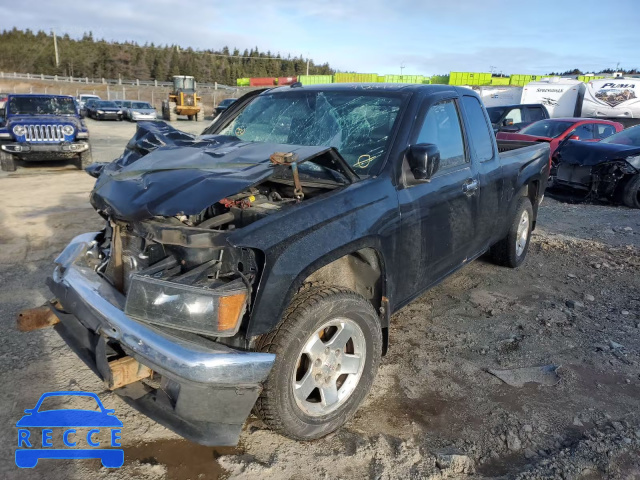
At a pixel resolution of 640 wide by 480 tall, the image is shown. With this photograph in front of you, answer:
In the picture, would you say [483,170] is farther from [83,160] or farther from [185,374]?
[83,160]

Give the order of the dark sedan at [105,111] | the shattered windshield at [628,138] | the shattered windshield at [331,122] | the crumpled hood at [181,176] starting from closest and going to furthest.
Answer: the crumpled hood at [181,176] → the shattered windshield at [331,122] → the shattered windshield at [628,138] → the dark sedan at [105,111]

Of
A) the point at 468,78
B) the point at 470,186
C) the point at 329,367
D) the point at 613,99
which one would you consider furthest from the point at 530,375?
the point at 468,78

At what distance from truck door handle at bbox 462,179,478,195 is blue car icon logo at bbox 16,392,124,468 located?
278 centimetres

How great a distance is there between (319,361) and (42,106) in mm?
12776

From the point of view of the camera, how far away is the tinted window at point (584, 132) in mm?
11234

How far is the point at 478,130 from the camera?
407 cm

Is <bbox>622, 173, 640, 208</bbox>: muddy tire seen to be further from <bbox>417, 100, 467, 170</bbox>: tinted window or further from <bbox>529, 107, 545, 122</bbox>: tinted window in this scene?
<bbox>417, 100, 467, 170</bbox>: tinted window

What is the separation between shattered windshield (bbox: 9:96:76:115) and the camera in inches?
477

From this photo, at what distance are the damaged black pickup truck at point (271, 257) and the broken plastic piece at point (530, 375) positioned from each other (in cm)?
79

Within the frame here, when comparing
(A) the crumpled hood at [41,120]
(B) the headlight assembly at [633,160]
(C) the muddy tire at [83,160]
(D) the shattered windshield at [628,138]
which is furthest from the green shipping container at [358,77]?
(B) the headlight assembly at [633,160]

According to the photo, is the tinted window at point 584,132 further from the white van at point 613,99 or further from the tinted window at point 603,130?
the white van at point 613,99

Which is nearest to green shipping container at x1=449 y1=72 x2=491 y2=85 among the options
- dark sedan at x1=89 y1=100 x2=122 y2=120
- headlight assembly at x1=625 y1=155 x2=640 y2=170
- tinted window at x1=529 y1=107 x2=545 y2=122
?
dark sedan at x1=89 y1=100 x2=122 y2=120

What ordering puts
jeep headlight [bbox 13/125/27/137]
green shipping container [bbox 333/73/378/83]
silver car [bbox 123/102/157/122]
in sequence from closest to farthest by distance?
jeep headlight [bbox 13/125/27/137]
silver car [bbox 123/102/157/122]
green shipping container [bbox 333/73/378/83]

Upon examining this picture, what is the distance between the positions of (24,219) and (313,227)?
6.06 metres
